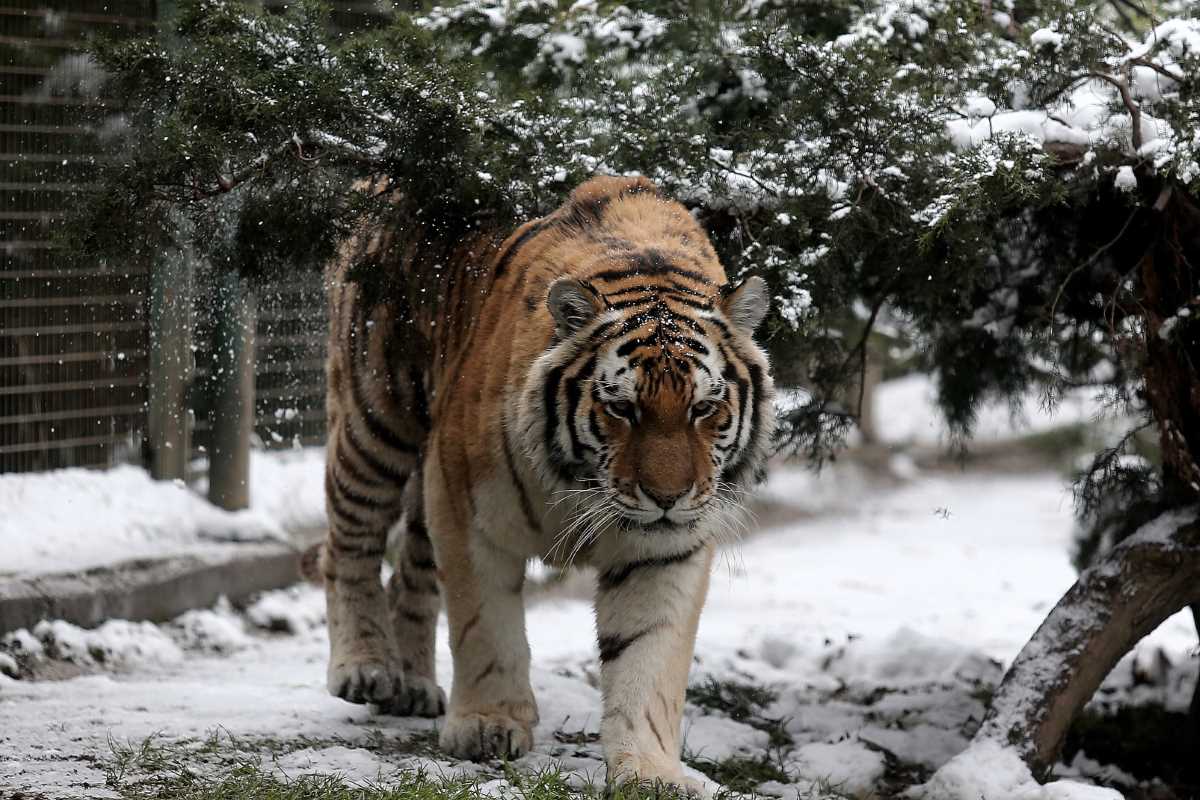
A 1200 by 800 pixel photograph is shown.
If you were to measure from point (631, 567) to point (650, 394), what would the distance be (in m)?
0.58

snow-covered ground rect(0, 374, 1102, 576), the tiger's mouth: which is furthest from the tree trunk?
the tiger's mouth

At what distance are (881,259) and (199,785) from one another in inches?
101

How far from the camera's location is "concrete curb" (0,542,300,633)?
5.37m

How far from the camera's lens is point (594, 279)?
11.9ft

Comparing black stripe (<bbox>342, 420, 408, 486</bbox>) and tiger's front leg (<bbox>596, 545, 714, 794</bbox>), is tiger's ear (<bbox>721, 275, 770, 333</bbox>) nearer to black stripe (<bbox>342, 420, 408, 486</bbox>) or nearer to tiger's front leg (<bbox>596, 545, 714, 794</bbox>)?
tiger's front leg (<bbox>596, 545, 714, 794</bbox>)

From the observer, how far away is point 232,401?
22.0 feet

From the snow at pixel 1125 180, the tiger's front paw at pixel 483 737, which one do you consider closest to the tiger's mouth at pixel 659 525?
the tiger's front paw at pixel 483 737

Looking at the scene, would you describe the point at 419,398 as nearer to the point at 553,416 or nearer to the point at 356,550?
the point at 356,550

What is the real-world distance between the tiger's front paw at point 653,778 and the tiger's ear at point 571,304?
43.3 inches

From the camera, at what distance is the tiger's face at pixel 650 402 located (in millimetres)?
3318

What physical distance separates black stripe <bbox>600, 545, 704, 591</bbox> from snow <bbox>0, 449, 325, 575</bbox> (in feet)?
9.57

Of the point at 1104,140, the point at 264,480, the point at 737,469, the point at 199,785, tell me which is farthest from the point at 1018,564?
the point at 199,785

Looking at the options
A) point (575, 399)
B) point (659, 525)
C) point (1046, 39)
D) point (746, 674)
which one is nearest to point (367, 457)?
point (575, 399)

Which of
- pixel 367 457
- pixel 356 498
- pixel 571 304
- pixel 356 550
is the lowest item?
pixel 356 550
